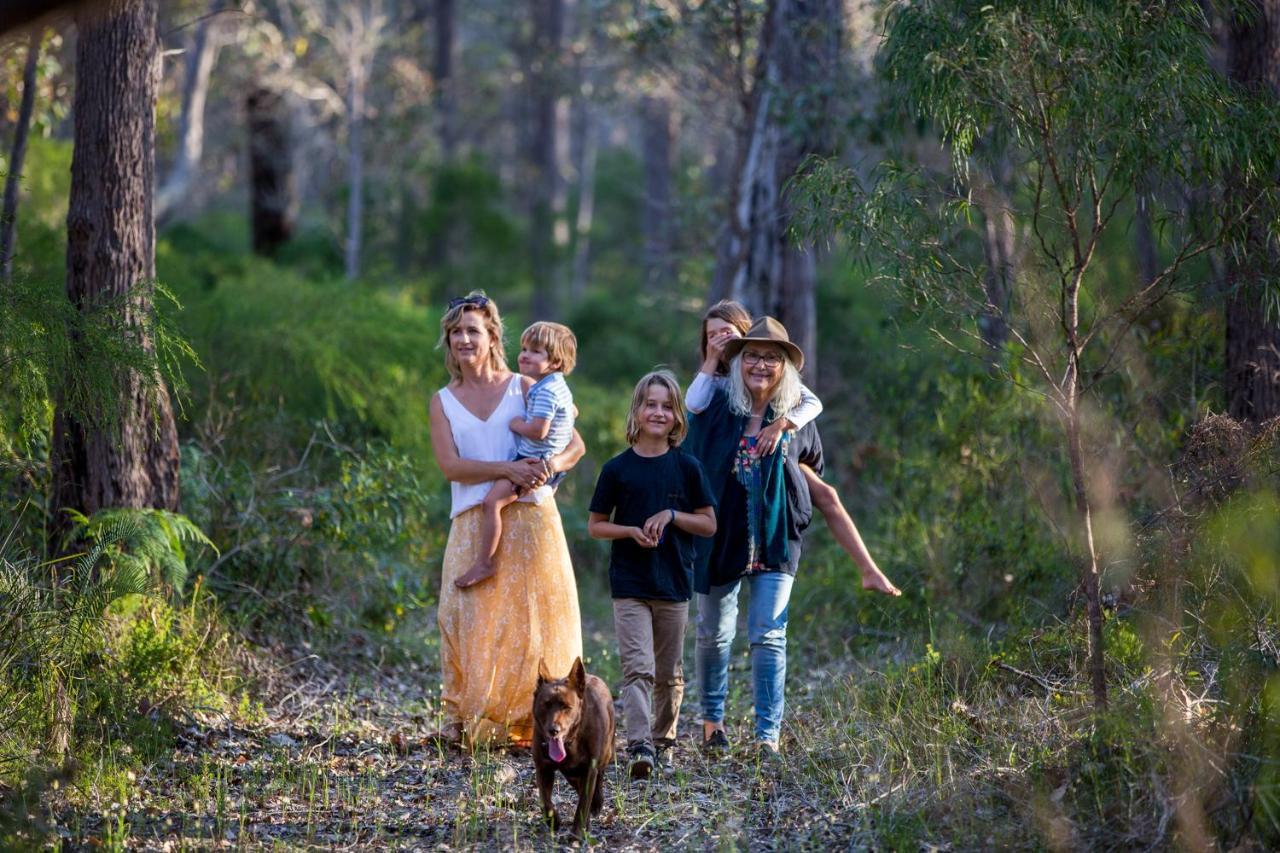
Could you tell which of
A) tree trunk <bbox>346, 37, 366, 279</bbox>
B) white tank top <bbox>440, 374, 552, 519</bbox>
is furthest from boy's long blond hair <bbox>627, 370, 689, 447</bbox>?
tree trunk <bbox>346, 37, 366, 279</bbox>

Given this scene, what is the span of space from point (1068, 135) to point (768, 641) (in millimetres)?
2568

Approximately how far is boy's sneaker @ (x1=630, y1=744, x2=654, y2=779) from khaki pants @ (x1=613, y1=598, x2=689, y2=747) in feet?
0.10

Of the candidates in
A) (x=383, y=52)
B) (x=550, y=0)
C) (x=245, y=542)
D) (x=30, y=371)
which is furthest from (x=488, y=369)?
(x=550, y=0)

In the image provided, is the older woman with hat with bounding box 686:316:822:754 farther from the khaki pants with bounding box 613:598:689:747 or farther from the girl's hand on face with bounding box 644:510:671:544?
the girl's hand on face with bounding box 644:510:671:544

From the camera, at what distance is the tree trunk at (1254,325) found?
752 centimetres

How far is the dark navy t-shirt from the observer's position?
6191mm

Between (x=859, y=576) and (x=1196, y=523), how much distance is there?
12.8 ft

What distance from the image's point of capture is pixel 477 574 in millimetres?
6562

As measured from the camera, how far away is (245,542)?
8.48m

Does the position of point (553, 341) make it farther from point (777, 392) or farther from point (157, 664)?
point (157, 664)

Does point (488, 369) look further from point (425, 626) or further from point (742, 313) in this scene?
point (425, 626)

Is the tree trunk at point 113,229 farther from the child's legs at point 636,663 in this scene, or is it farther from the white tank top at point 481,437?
the child's legs at point 636,663

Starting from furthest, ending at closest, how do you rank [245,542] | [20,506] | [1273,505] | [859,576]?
1. [859,576]
2. [245,542]
3. [20,506]
4. [1273,505]

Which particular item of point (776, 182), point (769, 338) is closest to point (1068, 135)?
point (769, 338)
